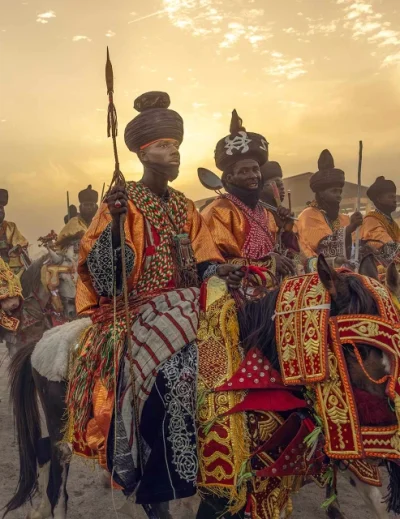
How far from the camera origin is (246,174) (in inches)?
200

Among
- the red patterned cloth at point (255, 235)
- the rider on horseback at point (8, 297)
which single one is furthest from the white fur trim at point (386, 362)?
the rider on horseback at point (8, 297)

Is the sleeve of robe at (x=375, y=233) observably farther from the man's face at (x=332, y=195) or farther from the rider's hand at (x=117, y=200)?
the rider's hand at (x=117, y=200)

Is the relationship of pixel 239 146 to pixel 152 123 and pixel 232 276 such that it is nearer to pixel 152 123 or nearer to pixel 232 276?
pixel 152 123

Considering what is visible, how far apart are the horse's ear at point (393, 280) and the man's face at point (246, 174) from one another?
2.62m

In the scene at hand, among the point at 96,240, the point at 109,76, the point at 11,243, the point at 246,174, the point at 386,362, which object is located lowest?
the point at 386,362

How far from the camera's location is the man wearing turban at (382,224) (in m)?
8.58

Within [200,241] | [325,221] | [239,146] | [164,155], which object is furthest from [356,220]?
[164,155]

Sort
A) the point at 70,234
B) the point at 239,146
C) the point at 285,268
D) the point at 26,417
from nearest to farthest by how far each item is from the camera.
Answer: the point at 26,417
the point at 285,268
the point at 239,146
the point at 70,234

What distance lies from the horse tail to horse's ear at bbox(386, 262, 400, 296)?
3080mm

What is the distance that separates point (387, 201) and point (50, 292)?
6956 millimetres

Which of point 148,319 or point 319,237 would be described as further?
point 319,237

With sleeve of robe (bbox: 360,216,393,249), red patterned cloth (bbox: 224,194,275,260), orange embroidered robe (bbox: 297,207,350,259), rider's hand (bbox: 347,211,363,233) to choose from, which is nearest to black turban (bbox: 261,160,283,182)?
orange embroidered robe (bbox: 297,207,350,259)

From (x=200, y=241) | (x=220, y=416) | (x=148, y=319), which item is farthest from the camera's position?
(x=200, y=241)

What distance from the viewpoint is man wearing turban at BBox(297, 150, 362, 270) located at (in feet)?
27.0
